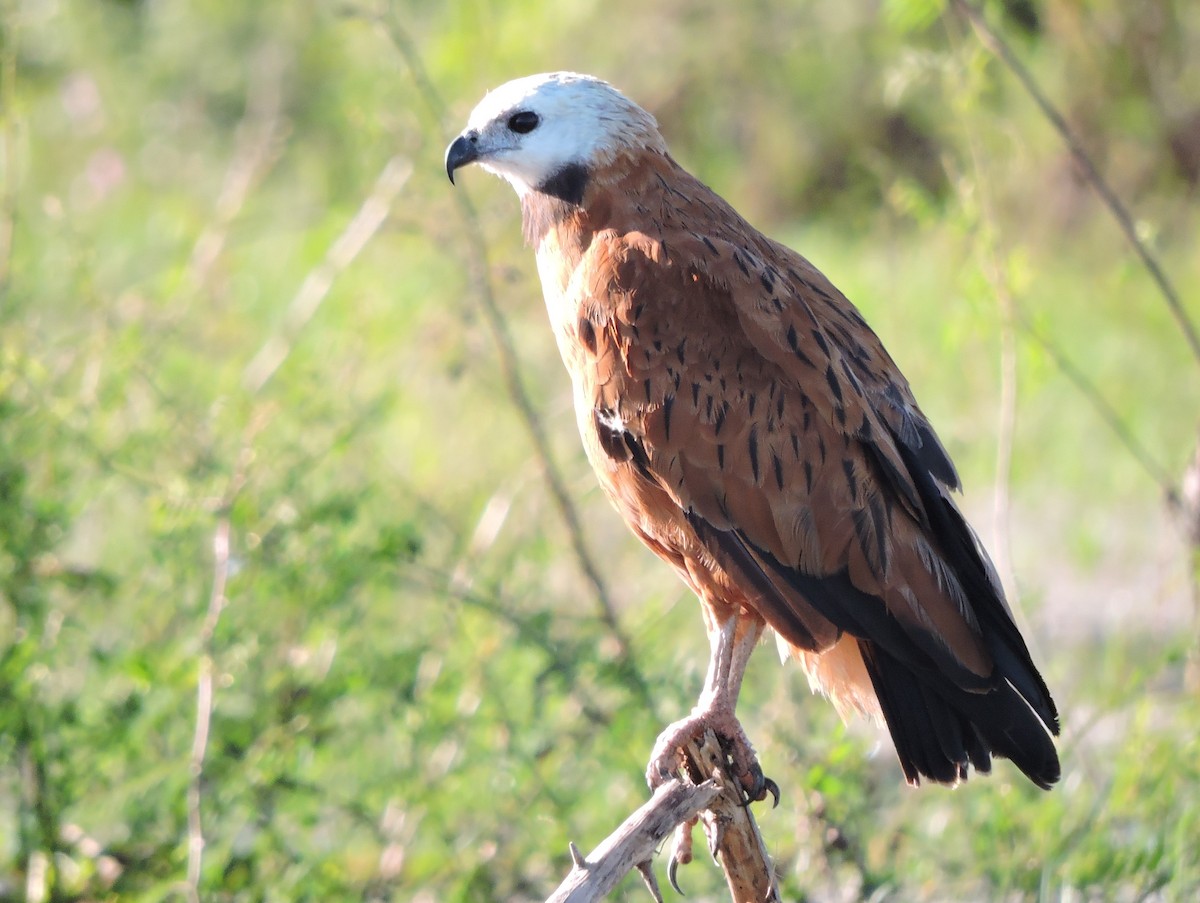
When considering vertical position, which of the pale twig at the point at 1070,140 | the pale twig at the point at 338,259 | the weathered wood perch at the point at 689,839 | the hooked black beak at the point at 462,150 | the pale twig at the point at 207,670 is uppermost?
the pale twig at the point at 338,259

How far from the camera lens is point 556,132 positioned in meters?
3.72

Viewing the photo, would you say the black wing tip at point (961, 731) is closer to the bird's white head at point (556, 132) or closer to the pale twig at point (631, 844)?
the pale twig at point (631, 844)

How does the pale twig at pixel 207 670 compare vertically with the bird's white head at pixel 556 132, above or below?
below

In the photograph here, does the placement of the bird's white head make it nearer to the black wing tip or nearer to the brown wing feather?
the brown wing feather

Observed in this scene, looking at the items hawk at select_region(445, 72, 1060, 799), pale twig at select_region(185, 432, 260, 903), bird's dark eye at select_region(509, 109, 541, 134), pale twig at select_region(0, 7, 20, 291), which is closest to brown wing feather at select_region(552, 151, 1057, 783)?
hawk at select_region(445, 72, 1060, 799)

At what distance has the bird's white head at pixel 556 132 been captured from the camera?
3.70 m

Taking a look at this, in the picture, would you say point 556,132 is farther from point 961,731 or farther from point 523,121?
point 961,731

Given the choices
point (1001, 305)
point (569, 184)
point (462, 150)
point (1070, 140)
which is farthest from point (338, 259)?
point (1070, 140)

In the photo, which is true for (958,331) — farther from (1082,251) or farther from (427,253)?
(1082,251)

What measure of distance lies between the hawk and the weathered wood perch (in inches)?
5.0

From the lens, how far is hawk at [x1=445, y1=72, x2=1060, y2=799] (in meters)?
3.22

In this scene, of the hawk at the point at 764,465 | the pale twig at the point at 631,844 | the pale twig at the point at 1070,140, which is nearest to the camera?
the pale twig at the point at 631,844

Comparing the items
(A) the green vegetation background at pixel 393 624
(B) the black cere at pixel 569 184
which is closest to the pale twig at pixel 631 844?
(A) the green vegetation background at pixel 393 624

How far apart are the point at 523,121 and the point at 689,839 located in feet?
5.99
